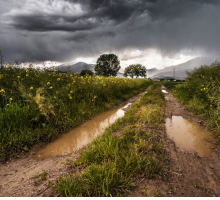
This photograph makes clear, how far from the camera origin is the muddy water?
3.78m

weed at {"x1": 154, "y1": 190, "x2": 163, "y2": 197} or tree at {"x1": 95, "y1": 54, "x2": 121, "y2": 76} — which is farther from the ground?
tree at {"x1": 95, "y1": 54, "x2": 121, "y2": 76}

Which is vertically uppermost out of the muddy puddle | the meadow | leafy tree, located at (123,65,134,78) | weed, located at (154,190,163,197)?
leafy tree, located at (123,65,134,78)

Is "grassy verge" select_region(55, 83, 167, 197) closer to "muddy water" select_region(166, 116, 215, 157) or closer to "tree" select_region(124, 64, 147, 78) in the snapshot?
"muddy water" select_region(166, 116, 215, 157)

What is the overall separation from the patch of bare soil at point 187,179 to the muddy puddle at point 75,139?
2.23 m

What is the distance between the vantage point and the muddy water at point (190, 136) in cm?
378

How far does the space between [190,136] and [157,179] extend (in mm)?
2667

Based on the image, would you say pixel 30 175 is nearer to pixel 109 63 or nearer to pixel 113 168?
pixel 113 168

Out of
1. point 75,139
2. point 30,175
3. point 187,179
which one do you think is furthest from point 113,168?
point 75,139

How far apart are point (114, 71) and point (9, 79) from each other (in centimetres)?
5242

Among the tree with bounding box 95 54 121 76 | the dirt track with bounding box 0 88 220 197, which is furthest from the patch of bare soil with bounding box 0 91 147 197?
the tree with bounding box 95 54 121 76

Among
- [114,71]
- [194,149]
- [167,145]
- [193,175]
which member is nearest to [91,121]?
[167,145]

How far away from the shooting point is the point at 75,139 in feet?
14.9

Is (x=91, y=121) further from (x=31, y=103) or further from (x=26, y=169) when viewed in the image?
(x=26, y=169)

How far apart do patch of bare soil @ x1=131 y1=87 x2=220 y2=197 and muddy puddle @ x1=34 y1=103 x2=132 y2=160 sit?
2.23 meters
